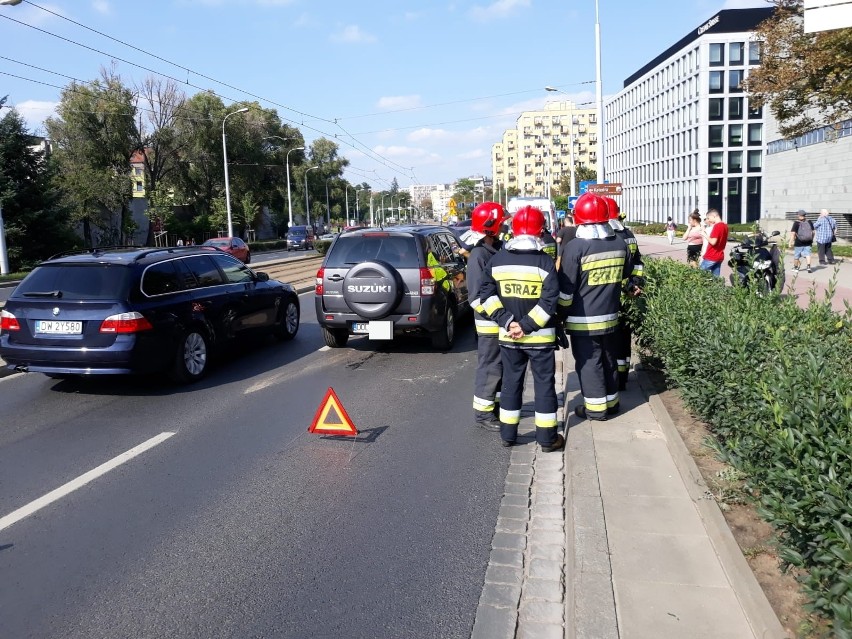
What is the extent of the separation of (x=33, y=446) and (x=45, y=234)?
3463 centimetres

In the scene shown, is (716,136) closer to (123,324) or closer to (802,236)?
(802,236)

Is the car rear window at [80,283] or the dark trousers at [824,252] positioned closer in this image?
the car rear window at [80,283]

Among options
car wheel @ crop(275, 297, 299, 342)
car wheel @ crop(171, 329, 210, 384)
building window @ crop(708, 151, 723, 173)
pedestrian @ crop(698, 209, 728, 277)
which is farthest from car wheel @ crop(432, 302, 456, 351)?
building window @ crop(708, 151, 723, 173)

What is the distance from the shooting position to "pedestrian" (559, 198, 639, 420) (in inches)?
246

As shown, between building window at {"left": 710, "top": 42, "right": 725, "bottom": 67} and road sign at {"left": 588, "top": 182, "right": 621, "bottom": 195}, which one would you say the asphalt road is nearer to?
road sign at {"left": 588, "top": 182, "right": 621, "bottom": 195}

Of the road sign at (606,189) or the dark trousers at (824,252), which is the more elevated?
the road sign at (606,189)

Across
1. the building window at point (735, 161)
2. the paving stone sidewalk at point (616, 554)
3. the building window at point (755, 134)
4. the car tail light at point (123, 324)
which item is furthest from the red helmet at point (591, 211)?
the building window at point (755, 134)

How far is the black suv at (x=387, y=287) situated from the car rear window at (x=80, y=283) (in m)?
2.96

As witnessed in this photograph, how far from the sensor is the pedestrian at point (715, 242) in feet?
38.5

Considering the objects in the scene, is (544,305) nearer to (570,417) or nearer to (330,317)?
(570,417)

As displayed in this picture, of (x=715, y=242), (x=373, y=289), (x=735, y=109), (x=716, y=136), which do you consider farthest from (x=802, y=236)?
(x=735, y=109)

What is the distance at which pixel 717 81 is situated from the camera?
67.9 meters

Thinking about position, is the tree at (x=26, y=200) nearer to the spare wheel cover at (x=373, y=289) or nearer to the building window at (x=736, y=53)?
the spare wheel cover at (x=373, y=289)

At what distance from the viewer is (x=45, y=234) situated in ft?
121
